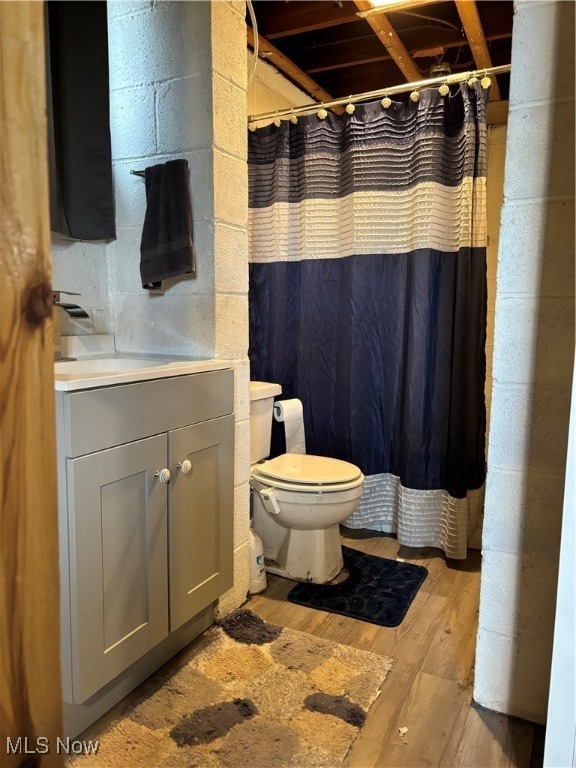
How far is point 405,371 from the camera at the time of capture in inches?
95.0

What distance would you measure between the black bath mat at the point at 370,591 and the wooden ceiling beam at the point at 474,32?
2.22m

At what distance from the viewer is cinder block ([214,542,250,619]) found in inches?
73.9

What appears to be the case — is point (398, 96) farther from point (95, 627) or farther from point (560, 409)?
point (95, 627)

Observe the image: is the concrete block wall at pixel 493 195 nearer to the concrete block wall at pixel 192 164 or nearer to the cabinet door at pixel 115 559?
the concrete block wall at pixel 192 164

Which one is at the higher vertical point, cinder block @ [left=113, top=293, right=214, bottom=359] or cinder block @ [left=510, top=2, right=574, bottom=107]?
cinder block @ [left=510, top=2, right=574, bottom=107]

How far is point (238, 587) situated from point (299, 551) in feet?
1.02

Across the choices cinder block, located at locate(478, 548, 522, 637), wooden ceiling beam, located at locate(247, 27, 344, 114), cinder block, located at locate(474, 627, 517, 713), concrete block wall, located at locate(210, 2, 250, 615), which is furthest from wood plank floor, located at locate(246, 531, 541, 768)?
wooden ceiling beam, located at locate(247, 27, 344, 114)

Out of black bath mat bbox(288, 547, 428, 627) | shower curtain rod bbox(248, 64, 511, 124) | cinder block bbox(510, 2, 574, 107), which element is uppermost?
shower curtain rod bbox(248, 64, 511, 124)

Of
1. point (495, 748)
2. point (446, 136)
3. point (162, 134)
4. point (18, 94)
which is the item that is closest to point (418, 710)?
point (495, 748)

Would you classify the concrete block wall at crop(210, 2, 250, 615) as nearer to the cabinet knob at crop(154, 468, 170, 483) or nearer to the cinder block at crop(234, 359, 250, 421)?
the cinder block at crop(234, 359, 250, 421)

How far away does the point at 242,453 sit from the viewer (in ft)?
6.34

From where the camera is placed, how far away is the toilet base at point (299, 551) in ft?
6.98

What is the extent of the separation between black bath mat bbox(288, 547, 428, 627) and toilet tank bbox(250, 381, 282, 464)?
0.56 metres

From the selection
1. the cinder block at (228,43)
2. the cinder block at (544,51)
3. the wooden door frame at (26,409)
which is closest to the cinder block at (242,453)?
the cinder block at (228,43)
